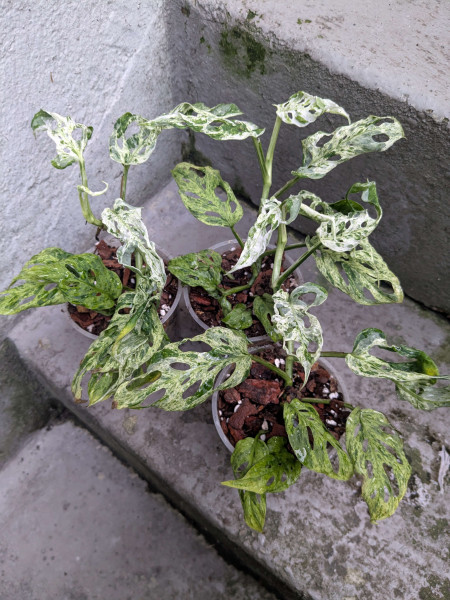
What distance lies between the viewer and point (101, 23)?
107cm

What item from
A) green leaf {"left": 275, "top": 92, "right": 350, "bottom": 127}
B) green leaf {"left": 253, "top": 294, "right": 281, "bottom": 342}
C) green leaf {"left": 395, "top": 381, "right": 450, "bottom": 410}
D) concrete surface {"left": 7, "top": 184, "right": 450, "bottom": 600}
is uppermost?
green leaf {"left": 275, "top": 92, "right": 350, "bottom": 127}

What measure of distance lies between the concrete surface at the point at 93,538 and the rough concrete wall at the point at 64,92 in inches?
16.3

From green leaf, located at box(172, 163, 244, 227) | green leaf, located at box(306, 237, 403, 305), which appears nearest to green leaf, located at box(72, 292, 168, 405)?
green leaf, located at box(172, 163, 244, 227)

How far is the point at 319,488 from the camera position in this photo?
1.10 metres

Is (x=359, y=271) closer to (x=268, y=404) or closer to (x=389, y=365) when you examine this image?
(x=389, y=365)

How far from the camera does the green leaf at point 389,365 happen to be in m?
0.79

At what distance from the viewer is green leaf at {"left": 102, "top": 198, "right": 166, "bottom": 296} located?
0.82 metres

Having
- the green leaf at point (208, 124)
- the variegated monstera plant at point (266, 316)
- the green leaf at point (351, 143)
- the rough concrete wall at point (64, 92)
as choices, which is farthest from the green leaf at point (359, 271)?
the rough concrete wall at point (64, 92)

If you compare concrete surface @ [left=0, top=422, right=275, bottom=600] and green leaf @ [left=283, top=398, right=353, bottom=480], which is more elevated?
green leaf @ [left=283, top=398, right=353, bottom=480]

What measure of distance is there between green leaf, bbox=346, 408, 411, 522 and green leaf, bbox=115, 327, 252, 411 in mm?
217

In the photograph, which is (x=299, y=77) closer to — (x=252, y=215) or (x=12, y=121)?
(x=252, y=215)

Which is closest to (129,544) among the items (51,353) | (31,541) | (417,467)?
(31,541)

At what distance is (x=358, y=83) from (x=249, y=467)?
788 millimetres

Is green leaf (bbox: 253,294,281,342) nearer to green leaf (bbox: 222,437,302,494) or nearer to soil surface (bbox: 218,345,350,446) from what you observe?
soil surface (bbox: 218,345,350,446)
